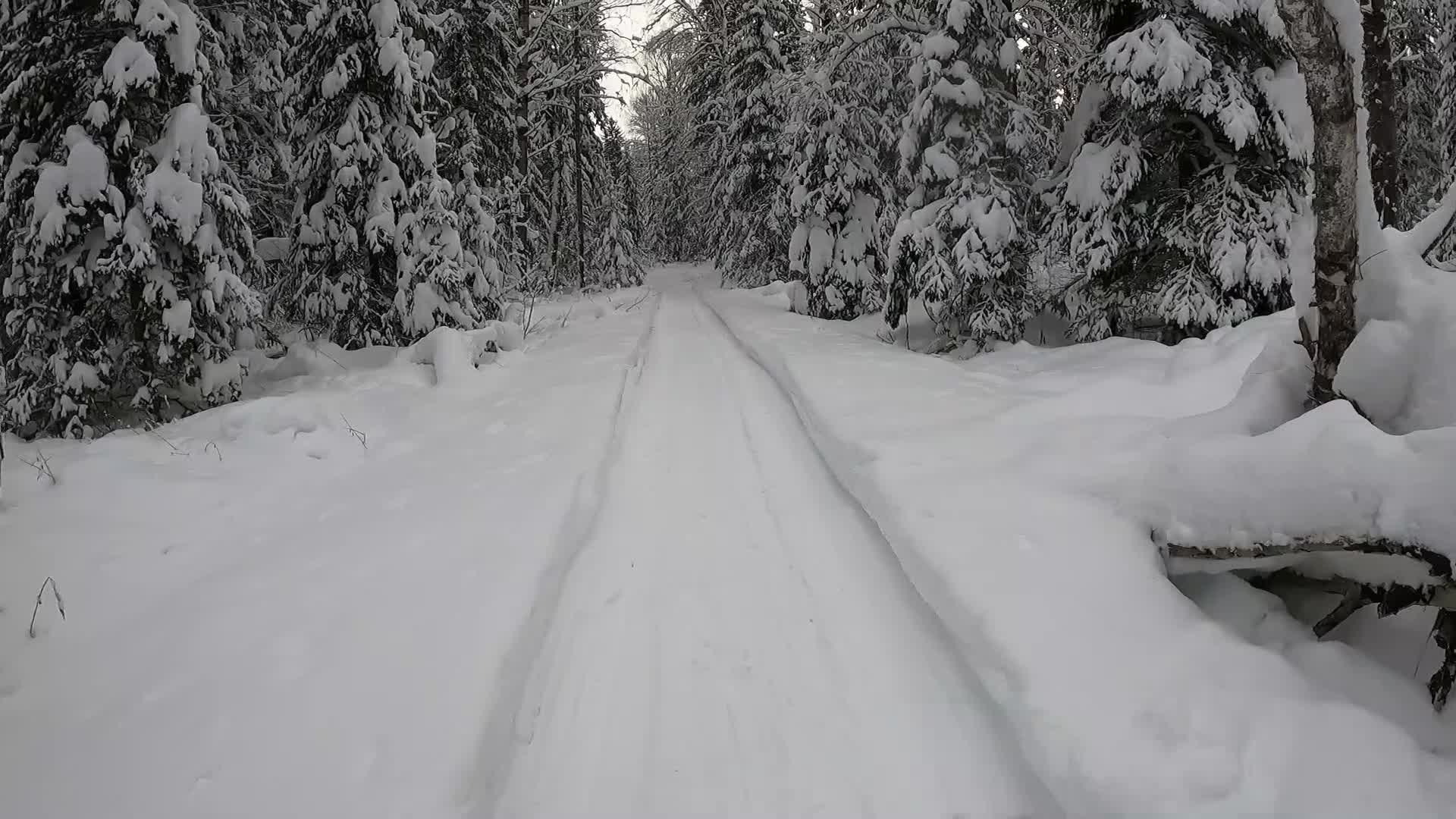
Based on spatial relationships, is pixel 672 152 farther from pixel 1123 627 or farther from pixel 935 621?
pixel 1123 627

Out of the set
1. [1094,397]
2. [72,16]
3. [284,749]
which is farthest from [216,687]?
[72,16]

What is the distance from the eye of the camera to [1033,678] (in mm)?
2615

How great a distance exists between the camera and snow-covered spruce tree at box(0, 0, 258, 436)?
22.2ft

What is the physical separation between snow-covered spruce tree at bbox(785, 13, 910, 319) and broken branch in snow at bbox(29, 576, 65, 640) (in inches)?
467

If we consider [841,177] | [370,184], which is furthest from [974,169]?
[370,184]

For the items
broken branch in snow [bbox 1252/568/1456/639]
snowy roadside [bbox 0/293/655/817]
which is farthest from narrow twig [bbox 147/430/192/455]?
broken branch in snow [bbox 1252/568/1456/639]

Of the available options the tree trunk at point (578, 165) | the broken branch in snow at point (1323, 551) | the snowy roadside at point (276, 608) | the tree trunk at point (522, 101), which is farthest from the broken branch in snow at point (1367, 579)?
the tree trunk at point (578, 165)

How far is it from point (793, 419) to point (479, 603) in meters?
3.92

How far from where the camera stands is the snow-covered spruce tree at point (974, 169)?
330 inches

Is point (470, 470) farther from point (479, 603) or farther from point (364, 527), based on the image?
point (479, 603)

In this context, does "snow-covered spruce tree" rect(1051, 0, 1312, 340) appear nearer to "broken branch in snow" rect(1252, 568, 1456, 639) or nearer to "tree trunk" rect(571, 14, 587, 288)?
"broken branch in snow" rect(1252, 568, 1456, 639)

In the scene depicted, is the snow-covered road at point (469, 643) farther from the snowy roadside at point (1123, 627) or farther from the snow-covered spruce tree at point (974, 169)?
the snow-covered spruce tree at point (974, 169)

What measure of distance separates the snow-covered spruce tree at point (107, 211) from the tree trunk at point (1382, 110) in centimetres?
1392

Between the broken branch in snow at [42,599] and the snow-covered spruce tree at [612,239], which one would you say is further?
the snow-covered spruce tree at [612,239]
